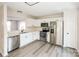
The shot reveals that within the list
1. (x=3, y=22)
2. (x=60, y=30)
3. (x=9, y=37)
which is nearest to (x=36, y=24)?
(x=60, y=30)

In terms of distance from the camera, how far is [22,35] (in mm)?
4551

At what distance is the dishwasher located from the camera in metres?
3.79

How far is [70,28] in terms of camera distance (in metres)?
4.49

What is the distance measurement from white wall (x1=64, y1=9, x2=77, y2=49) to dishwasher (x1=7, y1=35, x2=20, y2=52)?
7.60 feet

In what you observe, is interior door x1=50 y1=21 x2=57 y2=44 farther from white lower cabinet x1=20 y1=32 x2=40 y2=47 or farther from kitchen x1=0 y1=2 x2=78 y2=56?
white lower cabinet x1=20 y1=32 x2=40 y2=47

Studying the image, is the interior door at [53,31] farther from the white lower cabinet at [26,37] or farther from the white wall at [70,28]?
the white lower cabinet at [26,37]

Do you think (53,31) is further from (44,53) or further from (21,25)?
(44,53)

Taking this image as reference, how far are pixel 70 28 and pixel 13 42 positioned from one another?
272 centimetres

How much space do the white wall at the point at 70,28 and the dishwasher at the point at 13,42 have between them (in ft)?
7.60

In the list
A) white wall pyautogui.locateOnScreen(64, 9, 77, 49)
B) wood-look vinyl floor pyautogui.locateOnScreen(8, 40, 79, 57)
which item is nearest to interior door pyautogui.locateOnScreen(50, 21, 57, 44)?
white wall pyautogui.locateOnScreen(64, 9, 77, 49)

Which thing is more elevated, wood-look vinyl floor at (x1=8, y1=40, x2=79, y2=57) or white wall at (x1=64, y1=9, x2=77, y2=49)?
white wall at (x1=64, y1=9, x2=77, y2=49)

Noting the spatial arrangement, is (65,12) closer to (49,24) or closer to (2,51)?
(49,24)

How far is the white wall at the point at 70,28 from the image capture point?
14.3ft

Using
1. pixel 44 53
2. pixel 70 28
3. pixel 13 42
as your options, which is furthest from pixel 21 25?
pixel 70 28
